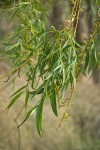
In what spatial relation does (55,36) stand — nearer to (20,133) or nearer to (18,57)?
(18,57)

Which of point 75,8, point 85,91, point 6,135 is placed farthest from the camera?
point 85,91

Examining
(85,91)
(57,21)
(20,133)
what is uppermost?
(57,21)

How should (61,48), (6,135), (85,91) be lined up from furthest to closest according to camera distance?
(85,91), (6,135), (61,48)

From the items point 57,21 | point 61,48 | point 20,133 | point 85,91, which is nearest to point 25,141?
point 20,133

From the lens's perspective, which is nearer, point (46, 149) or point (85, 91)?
point (46, 149)

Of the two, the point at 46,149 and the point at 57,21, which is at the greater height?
the point at 57,21

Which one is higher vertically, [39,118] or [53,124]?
[53,124]

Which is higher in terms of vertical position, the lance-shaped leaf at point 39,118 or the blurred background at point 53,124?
the blurred background at point 53,124

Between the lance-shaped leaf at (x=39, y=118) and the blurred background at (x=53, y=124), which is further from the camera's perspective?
the blurred background at (x=53, y=124)

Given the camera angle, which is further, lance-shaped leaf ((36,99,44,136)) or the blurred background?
the blurred background

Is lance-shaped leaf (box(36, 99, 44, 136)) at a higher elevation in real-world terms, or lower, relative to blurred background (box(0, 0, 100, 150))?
lower

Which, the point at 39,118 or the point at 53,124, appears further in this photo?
the point at 53,124
